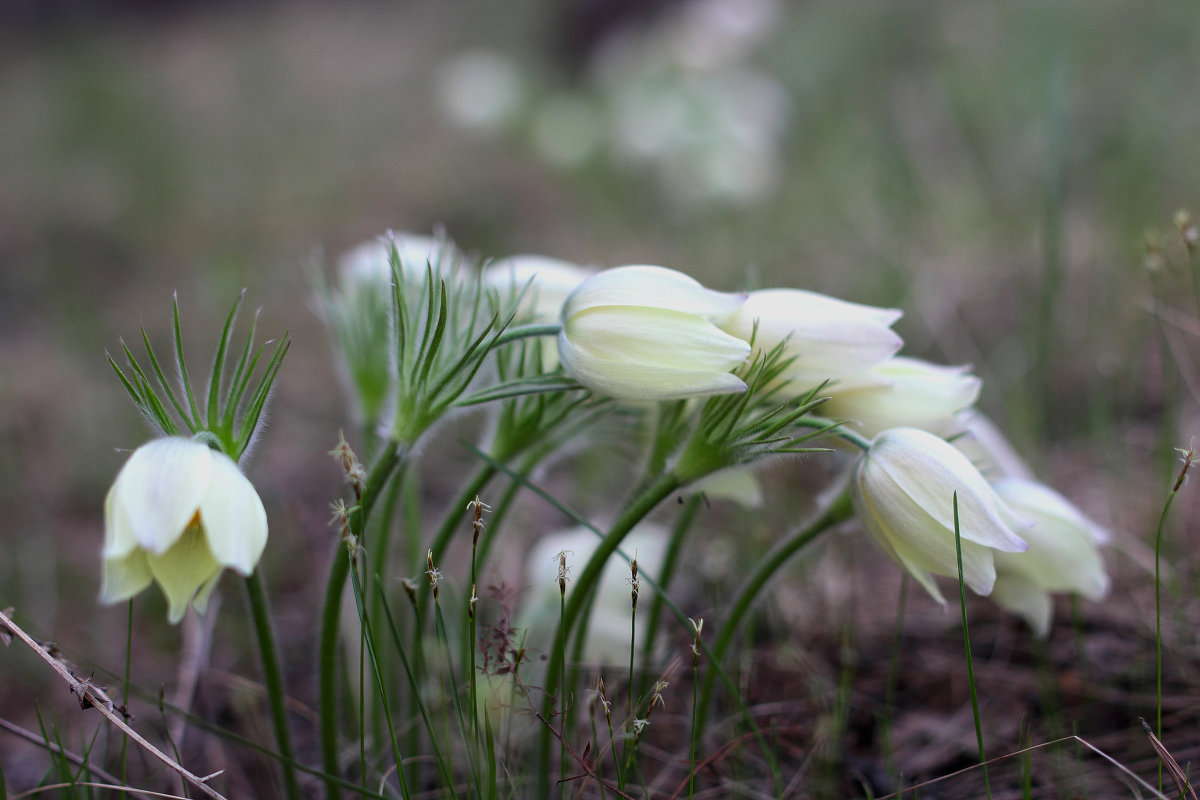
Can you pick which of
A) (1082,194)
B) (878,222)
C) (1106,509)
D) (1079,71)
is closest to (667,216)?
(878,222)

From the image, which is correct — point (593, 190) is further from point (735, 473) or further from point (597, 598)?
point (735, 473)

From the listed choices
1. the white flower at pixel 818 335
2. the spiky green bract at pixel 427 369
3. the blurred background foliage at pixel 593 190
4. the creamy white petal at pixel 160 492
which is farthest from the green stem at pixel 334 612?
the blurred background foliage at pixel 593 190

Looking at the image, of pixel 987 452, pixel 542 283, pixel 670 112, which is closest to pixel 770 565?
pixel 987 452

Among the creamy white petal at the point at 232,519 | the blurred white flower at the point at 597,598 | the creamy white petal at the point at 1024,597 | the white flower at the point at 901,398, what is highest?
the white flower at the point at 901,398

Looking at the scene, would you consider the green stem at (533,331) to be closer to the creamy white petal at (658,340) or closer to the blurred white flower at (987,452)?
the creamy white petal at (658,340)

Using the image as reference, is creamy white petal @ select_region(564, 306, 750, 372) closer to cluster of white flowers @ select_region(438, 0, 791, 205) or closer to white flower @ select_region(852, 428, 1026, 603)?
white flower @ select_region(852, 428, 1026, 603)

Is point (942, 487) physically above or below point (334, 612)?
above
